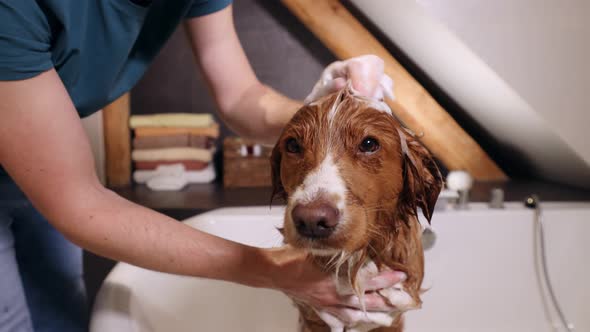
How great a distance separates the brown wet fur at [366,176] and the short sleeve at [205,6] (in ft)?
1.50

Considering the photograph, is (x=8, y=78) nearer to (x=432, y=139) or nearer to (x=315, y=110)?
(x=315, y=110)

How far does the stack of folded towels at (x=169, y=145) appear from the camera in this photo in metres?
2.15

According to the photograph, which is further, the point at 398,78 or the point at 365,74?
the point at 398,78

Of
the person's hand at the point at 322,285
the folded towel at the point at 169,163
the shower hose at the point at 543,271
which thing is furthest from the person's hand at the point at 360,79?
the folded towel at the point at 169,163

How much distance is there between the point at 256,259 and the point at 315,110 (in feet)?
0.96

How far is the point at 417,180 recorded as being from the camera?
0.88 m

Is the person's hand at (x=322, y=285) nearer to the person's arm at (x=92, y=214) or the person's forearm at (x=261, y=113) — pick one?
the person's arm at (x=92, y=214)

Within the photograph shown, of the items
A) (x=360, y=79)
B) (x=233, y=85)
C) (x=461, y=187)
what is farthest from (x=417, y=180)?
(x=461, y=187)

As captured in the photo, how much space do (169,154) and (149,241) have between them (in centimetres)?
142

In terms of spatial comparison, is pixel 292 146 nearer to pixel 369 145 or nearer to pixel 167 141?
pixel 369 145

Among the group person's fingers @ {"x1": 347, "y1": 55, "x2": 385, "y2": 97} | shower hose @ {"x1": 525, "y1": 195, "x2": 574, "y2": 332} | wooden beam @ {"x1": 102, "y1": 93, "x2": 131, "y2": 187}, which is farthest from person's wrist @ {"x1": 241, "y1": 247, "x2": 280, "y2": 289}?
wooden beam @ {"x1": 102, "y1": 93, "x2": 131, "y2": 187}

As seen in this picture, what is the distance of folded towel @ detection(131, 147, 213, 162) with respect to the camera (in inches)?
85.0

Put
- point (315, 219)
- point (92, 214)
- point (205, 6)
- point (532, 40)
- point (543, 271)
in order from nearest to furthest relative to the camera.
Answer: point (315, 219) < point (92, 214) < point (205, 6) < point (532, 40) < point (543, 271)

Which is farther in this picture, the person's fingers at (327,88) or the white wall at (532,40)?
the white wall at (532,40)
